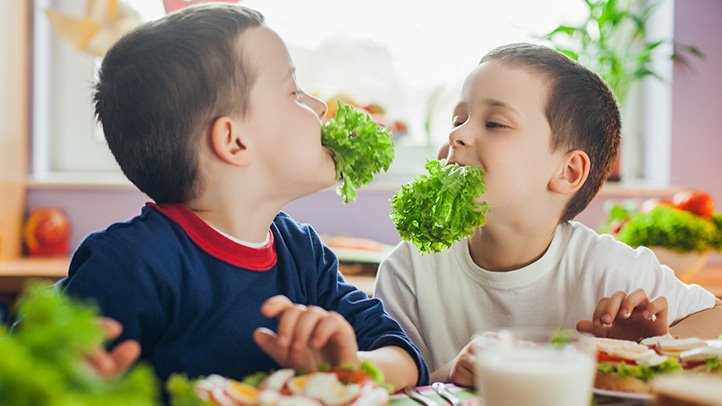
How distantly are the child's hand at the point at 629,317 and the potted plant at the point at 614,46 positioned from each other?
1867 millimetres

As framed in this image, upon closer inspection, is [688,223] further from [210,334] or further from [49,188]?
[49,188]

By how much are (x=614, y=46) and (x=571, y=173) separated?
197 centimetres

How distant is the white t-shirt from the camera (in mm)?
1588

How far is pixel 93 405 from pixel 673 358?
814 mm

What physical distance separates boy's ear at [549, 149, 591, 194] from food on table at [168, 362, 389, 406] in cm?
82

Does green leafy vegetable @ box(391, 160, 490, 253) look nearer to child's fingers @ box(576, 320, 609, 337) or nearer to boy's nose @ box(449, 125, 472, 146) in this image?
boy's nose @ box(449, 125, 472, 146)

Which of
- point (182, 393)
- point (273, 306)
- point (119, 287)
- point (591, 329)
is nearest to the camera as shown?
point (182, 393)

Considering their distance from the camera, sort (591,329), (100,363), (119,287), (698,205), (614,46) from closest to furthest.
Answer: (100,363), (119,287), (591,329), (698,205), (614,46)

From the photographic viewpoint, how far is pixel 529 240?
1623mm

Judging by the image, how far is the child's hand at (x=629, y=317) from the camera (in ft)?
4.12

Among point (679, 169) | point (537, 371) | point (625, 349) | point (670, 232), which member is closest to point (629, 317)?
point (625, 349)

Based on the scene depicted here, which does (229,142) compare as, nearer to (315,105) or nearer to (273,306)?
(315,105)

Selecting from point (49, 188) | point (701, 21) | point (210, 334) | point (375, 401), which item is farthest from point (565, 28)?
point (375, 401)

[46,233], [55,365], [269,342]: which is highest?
[55,365]
